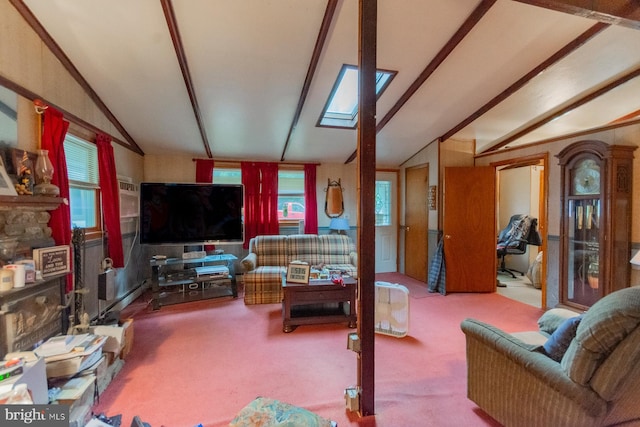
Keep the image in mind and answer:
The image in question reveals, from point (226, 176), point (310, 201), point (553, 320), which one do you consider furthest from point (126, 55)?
point (553, 320)

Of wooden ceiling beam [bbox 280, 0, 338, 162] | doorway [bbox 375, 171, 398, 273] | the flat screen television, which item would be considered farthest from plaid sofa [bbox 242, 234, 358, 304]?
wooden ceiling beam [bbox 280, 0, 338, 162]

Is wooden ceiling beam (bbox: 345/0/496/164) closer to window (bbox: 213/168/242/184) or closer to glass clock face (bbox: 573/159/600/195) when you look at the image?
glass clock face (bbox: 573/159/600/195)

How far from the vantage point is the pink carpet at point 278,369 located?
5.63ft

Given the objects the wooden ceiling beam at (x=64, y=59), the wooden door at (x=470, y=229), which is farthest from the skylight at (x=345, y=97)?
the wooden ceiling beam at (x=64, y=59)

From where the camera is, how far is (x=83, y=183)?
2904 millimetres

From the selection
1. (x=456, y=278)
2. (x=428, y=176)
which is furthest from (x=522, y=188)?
(x=456, y=278)

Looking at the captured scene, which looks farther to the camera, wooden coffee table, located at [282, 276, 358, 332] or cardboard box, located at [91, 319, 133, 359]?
wooden coffee table, located at [282, 276, 358, 332]

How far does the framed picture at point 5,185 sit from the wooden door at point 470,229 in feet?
14.5

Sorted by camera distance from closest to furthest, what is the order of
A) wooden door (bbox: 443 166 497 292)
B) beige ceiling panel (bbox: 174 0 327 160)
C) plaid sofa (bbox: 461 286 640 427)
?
plaid sofa (bbox: 461 286 640 427) → beige ceiling panel (bbox: 174 0 327 160) → wooden door (bbox: 443 166 497 292)

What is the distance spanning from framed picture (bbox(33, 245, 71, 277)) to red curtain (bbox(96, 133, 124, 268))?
3.27ft

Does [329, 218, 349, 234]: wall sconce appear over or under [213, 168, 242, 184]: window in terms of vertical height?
under

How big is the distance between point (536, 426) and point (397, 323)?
142 centimetres

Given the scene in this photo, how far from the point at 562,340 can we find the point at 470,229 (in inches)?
115

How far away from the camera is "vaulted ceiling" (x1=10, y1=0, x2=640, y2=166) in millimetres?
2072
